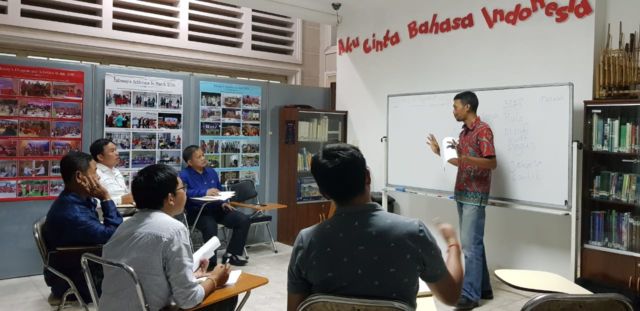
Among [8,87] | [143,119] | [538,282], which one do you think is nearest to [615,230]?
[538,282]

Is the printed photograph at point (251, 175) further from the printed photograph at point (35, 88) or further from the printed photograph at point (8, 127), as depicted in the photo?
the printed photograph at point (8, 127)

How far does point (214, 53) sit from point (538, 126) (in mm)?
4002

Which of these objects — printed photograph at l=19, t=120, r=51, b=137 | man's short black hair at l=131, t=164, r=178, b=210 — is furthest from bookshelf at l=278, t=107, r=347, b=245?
man's short black hair at l=131, t=164, r=178, b=210

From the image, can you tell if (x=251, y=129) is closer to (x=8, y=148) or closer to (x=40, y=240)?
(x=8, y=148)

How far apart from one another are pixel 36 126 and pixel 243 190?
211 centimetres

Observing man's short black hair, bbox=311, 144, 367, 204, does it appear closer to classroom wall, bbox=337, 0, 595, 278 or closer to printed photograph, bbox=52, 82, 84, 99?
classroom wall, bbox=337, 0, 595, 278

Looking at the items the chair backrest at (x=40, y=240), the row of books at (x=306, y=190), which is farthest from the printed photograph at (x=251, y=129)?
the chair backrest at (x=40, y=240)

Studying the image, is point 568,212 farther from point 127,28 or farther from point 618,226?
point 127,28

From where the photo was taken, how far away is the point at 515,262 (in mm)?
4633

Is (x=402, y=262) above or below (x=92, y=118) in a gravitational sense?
below

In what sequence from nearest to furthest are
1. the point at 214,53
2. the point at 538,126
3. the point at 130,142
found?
the point at 538,126 → the point at 130,142 → the point at 214,53

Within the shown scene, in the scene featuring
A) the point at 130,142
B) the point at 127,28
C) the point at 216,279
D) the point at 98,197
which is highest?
the point at 127,28

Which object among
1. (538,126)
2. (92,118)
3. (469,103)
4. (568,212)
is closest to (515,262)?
(568,212)

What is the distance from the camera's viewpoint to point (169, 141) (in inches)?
208
